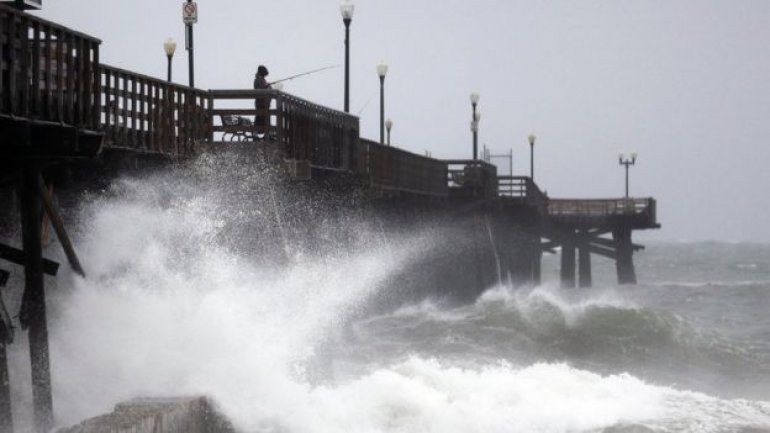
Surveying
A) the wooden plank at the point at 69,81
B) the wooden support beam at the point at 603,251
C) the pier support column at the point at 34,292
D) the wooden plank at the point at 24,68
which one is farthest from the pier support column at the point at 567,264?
the wooden plank at the point at 24,68

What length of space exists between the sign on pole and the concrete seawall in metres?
13.2

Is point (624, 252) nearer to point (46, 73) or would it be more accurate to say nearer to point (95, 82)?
point (95, 82)

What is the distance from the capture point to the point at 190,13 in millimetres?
27062

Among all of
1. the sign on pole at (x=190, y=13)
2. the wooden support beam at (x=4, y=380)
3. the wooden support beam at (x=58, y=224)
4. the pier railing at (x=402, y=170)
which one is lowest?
the wooden support beam at (x=4, y=380)

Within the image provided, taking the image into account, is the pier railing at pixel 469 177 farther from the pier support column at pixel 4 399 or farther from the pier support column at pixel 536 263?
the pier support column at pixel 4 399

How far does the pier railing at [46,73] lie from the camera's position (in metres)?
13.8

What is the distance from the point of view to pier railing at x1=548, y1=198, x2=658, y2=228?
2608 inches

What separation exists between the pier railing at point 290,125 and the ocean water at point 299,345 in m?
0.66

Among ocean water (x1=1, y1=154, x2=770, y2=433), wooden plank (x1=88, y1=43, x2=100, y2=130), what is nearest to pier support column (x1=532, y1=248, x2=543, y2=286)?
ocean water (x1=1, y1=154, x2=770, y2=433)

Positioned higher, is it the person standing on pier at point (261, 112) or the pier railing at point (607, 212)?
the person standing on pier at point (261, 112)

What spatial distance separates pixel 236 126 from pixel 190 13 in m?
5.05

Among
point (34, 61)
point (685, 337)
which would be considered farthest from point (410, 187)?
point (34, 61)

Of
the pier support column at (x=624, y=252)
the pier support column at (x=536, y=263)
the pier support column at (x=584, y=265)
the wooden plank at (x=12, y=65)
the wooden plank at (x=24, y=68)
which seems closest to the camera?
the wooden plank at (x=12, y=65)

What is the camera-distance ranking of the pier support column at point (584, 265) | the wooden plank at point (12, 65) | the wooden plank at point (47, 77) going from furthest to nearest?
the pier support column at point (584, 265)
the wooden plank at point (47, 77)
the wooden plank at point (12, 65)
